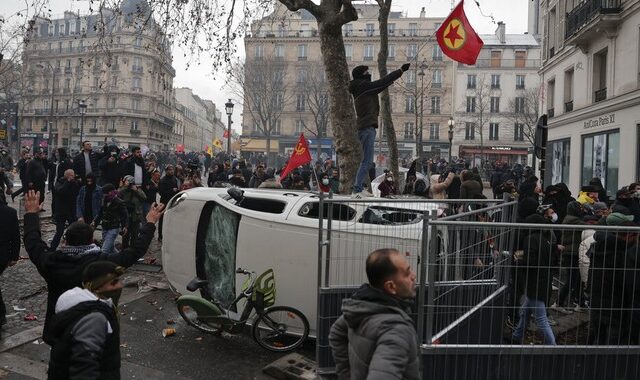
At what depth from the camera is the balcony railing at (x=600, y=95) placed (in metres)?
19.6

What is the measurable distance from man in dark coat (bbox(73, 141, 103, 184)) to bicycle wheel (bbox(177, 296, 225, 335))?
7011 mm

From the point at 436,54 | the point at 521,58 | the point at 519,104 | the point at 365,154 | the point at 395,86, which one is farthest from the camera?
the point at 436,54

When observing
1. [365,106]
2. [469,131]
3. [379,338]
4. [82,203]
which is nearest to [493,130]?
[469,131]

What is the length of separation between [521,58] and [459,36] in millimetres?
54566

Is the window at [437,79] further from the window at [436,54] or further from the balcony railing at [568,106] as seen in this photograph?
the balcony railing at [568,106]

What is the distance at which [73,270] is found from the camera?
3922 millimetres

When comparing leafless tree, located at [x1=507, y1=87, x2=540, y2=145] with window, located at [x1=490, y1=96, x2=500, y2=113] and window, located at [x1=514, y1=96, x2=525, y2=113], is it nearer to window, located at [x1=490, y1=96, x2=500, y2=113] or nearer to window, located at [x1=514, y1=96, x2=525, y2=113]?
window, located at [x1=514, y1=96, x2=525, y2=113]

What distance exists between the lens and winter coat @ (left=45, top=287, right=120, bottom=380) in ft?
9.10

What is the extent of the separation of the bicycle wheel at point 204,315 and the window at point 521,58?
193 feet

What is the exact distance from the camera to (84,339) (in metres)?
2.82

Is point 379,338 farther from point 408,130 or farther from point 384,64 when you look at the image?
point 408,130

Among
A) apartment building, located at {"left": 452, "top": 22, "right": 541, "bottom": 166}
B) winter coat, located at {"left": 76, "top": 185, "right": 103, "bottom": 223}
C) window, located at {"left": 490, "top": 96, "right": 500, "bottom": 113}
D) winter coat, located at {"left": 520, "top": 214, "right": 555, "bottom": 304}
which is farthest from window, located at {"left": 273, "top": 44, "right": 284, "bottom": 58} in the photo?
winter coat, located at {"left": 520, "top": 214, "right": 555, "bottom": 304}

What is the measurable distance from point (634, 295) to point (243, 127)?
6114 centimetres

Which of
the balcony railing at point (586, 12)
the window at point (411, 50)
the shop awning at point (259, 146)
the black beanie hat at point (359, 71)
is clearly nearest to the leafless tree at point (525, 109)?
the window at point (411, 50)
